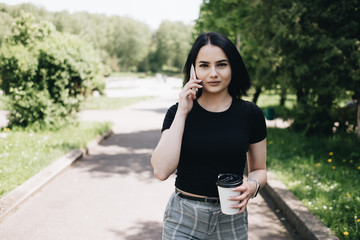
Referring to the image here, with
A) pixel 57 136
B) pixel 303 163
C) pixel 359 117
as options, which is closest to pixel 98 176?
pixel 57 136

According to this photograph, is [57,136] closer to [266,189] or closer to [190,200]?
[266,189]

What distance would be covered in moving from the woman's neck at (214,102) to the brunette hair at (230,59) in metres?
0.07

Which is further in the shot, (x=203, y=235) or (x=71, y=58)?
(x=71, y=58)

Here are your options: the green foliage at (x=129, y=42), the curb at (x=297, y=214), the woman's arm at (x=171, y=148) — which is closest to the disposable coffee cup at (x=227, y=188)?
the woman's arm at (x=171, y=148)

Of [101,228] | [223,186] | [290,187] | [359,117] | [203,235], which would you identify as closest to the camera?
[223,186]

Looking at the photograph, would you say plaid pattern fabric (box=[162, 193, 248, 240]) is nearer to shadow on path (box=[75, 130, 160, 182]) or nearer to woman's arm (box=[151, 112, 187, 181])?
woman's arm (box=[151, 112, 187, 181])

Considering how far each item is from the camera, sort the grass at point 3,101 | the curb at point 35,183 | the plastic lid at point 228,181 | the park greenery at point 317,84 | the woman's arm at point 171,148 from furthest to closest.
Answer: the grass at point 3,101 < the park greenery at point 317,84 < the curb at point 35,183 < the woman's arm at point 171,148 < the plastic lid at point 228,181

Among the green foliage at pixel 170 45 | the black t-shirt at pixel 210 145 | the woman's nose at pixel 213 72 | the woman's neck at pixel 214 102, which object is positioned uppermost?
the green foliage at pixel 170 45

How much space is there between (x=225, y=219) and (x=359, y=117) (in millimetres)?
6751

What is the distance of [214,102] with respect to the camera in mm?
1974

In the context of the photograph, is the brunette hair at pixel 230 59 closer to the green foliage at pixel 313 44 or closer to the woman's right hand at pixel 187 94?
the woman's right hand at pixel 187 94

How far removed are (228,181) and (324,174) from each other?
4569mm

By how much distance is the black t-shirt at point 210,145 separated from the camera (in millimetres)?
1876

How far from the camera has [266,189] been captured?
220 inches
